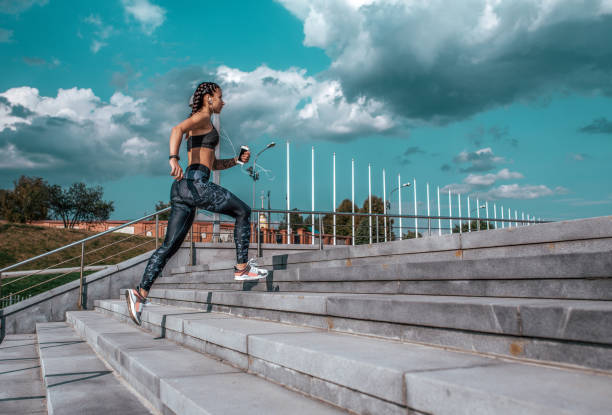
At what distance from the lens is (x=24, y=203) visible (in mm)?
52062

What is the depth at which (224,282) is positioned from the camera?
650cm

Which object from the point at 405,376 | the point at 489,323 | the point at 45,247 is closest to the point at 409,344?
the point at 489,323

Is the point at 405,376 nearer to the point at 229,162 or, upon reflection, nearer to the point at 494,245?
the point at 494,245

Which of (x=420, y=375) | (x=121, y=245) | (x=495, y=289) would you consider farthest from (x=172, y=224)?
(x=121, y=245)

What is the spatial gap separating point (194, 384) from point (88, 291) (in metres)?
8.88

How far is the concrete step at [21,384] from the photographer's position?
3.30 meters

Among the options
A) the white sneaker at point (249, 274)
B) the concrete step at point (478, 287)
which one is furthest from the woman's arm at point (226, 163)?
the concrete step at point (478, 287)

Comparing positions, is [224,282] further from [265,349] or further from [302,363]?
[302,363]

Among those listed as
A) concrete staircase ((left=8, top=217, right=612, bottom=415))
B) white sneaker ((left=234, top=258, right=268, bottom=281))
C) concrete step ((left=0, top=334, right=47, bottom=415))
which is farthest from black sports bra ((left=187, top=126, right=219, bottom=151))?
concrete step ((left=0, top=334, right=47, bottom=415))

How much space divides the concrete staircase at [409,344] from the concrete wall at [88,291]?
5743 mm

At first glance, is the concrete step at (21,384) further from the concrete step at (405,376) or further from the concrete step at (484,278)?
the concrete step at (484,278)

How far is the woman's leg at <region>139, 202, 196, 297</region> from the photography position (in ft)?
14.8

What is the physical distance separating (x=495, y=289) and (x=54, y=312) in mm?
9516

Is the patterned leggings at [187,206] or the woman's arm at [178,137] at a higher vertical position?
the woman's arm at [178,137]
